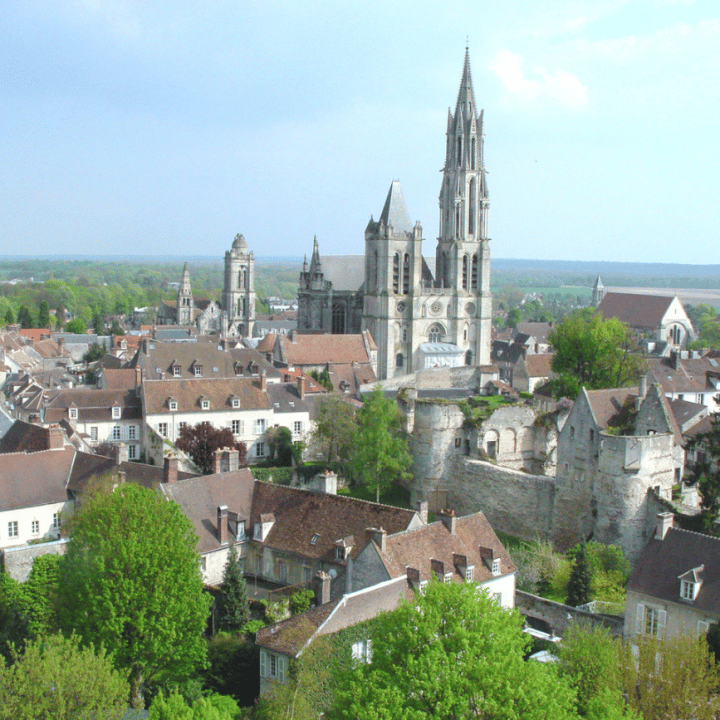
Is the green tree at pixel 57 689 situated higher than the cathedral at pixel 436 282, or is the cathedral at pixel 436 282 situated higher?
the cathedral at pixel 436 282

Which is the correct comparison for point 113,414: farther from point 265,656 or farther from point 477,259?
point 477,259

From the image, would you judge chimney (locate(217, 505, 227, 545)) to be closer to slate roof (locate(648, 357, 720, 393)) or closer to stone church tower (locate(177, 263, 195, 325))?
slate roof (locate(648, 357, 720, 393))

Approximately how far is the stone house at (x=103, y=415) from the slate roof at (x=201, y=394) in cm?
117

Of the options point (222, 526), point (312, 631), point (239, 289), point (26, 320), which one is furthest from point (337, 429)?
point (26, 320)

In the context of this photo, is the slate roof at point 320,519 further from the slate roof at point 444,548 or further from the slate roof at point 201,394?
the slate roof at point 201,394

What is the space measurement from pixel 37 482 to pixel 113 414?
13.2 m

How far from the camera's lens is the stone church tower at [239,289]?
13062 cm

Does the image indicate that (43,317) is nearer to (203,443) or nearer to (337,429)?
(203,443)

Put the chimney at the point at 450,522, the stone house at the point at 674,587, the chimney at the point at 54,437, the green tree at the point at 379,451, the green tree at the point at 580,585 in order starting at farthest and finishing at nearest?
the green tree at the point at 379,451 → the chimney at the point at 54,437 → the green tree at the point at 580,585 → the chimney at the point at 450,522 → the stone house at the point at 674,587

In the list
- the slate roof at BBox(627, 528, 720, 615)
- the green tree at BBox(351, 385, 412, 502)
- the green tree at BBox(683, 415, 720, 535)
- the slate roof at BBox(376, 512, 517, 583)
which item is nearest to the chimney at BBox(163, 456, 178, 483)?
the slate roof at BBox(376, 512, 517, 583)

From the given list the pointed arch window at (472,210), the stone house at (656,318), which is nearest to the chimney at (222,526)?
the pointed arch window at (472,210)

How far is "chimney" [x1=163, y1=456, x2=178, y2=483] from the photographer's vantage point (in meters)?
36.4

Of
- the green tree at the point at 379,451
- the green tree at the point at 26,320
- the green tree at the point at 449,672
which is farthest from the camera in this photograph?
the green tree at the point at 26,320

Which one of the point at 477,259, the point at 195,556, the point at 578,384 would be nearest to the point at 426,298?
the point at 477,259
